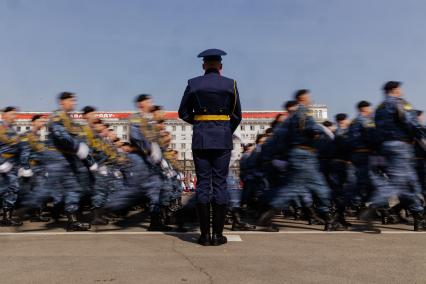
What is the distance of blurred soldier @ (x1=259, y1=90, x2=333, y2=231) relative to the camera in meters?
5.97

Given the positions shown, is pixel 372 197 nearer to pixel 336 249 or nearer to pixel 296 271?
pixel 336 249

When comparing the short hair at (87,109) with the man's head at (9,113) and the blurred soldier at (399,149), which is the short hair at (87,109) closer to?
the man's head at (9,113)

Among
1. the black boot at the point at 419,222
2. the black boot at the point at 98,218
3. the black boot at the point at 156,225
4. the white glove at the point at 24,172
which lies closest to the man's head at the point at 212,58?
the black boot at the point at 156,225

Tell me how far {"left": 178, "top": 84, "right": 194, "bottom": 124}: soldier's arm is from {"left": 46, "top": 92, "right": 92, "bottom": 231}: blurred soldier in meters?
1.90

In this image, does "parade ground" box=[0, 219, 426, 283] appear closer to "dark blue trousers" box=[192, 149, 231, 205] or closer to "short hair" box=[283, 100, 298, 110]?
"dark blue trousers" box=[192, 149, 231, 205]

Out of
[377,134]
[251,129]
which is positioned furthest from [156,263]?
[251,129]

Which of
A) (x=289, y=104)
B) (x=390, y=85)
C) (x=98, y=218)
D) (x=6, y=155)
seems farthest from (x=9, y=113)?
(x=390, y=85)

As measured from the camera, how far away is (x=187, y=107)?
16.0 feet

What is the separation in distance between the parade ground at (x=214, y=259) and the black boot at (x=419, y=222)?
954 millimetres

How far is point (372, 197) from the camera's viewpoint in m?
5.95

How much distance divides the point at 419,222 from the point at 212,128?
10.4 feet

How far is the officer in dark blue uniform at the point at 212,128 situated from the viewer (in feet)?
15.4

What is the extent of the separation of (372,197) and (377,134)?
0.88m

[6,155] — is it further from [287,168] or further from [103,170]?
[287,168]
